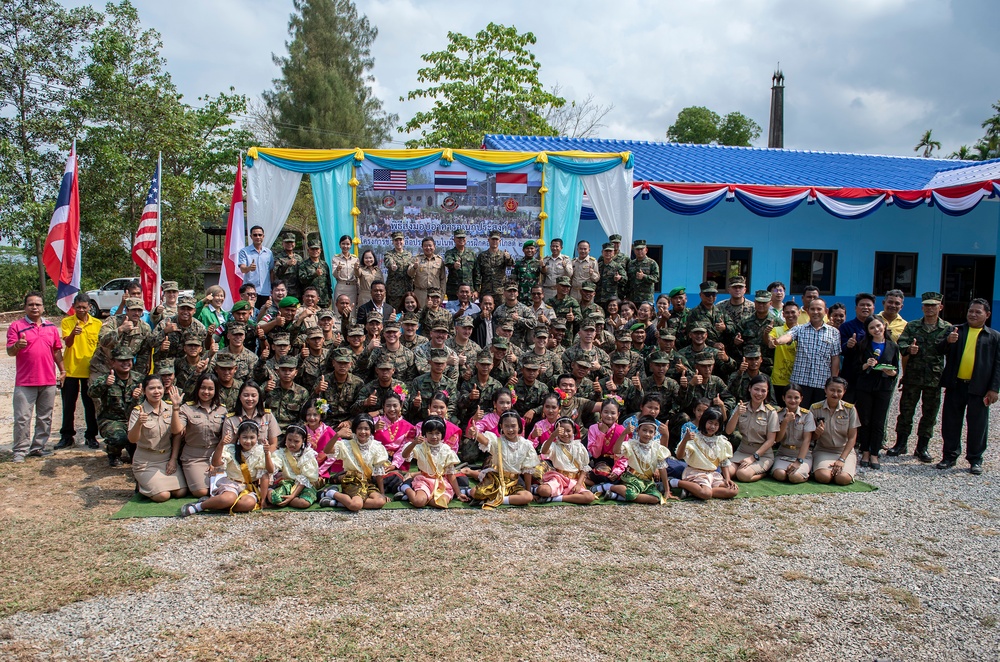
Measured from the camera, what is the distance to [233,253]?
378 inches

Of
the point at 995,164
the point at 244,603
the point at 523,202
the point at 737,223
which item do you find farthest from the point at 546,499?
the point at 995,164

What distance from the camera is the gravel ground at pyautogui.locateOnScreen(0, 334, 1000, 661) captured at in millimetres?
4043

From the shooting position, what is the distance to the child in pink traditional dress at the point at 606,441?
6.89m

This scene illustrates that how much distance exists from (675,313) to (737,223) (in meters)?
7.32

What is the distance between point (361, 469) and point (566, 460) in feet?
6.08

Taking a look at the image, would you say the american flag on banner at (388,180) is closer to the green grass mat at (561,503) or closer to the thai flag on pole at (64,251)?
the thai flag on pole at (64,251)

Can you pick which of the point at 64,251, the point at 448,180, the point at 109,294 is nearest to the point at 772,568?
the point at 448,180

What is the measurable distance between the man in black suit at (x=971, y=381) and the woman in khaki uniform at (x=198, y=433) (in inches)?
289

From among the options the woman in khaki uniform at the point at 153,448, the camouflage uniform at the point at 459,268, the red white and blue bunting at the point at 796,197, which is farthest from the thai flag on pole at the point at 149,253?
the red white and blue bunting at the point at 796,197

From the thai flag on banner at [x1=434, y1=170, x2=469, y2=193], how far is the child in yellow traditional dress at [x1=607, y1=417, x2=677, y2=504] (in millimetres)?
5123

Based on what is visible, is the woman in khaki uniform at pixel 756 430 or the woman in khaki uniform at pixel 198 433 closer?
the woman in khaki uniform at pixel 198 433

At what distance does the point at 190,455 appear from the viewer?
6543 millimetres

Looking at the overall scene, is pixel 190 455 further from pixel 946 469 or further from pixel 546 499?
pixel 946 469

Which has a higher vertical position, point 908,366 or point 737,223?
point 737,223
